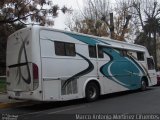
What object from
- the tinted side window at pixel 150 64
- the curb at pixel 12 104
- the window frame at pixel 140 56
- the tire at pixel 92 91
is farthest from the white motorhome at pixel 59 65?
the tinted side window at pixel 150 64

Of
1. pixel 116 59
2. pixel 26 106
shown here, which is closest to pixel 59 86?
pixel 26 106

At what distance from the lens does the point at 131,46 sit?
65.3 feet

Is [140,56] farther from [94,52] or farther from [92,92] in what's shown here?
[92,92]

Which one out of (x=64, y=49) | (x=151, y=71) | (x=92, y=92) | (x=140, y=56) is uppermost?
(x=64, y=49)

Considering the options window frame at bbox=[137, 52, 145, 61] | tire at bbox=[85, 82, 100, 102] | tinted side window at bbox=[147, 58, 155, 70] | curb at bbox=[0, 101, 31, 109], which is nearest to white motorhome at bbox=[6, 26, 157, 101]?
tire at bbox=[85, 82, 100, 102]

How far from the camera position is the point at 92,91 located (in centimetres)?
1565

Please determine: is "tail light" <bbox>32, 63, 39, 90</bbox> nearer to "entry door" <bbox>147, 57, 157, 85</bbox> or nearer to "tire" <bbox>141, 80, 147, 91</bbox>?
"tire" <bbox>141, 80, 147, 91</bbox>

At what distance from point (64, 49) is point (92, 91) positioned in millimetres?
2811

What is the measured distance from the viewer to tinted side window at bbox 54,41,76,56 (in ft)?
45.2

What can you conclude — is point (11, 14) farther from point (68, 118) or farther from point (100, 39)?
point (68, 118)

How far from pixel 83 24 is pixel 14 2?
714 inches

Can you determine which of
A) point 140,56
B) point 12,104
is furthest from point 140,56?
point 12,104

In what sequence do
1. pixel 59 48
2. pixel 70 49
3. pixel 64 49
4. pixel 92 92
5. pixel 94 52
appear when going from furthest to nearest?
pixel 94 52 < pixel 92 92 < pixel 70 49 < pixel 64 49 < pixel 59 48

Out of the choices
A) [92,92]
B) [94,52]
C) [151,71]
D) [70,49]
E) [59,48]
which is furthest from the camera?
[151,71]
